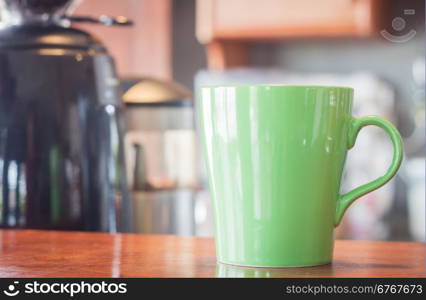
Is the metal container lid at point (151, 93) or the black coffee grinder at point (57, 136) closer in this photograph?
the black coffee grinder at point (57, 136)

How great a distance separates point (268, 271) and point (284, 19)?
217 centimetres

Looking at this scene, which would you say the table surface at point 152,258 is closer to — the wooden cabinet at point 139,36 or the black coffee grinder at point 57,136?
the black coffee grinder at point 57,136

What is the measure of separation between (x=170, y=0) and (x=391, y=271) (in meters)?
2.61

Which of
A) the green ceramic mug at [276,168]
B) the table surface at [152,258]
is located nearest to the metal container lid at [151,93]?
the table surface at [152,258]

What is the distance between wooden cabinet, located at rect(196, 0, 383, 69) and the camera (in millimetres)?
2531

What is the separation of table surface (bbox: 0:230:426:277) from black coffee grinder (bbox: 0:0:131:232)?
12 cm

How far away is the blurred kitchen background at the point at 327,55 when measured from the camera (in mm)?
2551

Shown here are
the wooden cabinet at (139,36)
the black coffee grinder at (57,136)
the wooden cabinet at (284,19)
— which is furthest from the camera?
the wooden cabinet at (139,36)

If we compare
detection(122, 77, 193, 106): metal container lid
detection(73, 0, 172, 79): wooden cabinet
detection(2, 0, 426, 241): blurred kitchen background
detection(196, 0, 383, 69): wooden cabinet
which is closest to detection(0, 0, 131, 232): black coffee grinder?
detection(122, 77, 193, 106): metal container lid

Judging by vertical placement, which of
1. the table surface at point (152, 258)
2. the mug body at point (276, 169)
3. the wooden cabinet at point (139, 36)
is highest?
the wooden cabinet at point (139, 36)

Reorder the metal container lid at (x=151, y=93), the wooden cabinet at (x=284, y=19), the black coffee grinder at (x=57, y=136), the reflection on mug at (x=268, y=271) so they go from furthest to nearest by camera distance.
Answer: the wooden cabinet at (x=284, y=19)
the metal container lid at (x=151, y=93)
the black coffee grinder at (x=57, y=136)
the reflection on mug at (x=268, y=271)

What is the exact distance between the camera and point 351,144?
0.54 meters

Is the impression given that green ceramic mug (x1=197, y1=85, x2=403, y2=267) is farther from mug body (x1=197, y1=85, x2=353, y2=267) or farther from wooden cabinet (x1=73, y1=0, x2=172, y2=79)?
wooden cabinet (x1=73, y1=0, x2=172, y2=79)

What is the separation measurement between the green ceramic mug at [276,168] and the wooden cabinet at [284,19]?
204 cm
